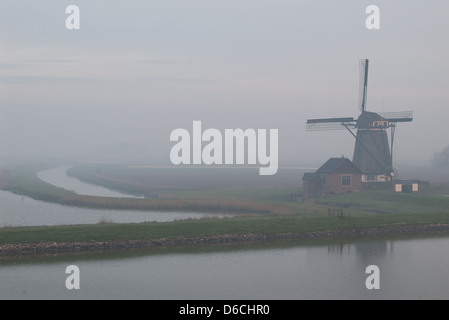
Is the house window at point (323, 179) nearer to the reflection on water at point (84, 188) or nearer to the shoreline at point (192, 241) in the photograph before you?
the shoreline at point (192, 241)

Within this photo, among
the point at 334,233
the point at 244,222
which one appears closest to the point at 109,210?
the point at 244,222

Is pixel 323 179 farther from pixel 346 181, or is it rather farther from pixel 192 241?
pixel 192 241

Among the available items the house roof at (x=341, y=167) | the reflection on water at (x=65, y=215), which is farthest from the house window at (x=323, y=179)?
the reflection on water at (x=65, y=215)

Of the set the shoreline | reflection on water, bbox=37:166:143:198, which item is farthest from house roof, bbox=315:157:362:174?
reflection on water, bbox=37:166:143:198

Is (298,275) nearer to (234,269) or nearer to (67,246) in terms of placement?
(234,269)

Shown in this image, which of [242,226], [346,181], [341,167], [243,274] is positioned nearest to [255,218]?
[242,226]
